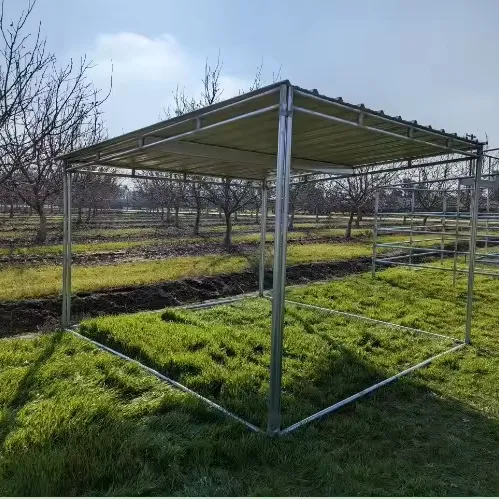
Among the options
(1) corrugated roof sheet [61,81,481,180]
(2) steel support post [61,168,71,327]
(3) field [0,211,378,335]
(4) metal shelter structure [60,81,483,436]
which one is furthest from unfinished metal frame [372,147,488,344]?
(2) steel support post [61,168,71,327]

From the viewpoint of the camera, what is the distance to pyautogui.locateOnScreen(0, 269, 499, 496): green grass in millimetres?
2125

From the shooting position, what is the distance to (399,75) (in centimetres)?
520

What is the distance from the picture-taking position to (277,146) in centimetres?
408

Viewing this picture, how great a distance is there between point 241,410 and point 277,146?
8.39 feet

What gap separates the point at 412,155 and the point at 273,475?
3936 mm

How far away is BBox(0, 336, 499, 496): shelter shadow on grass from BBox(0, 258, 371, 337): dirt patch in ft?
7.02

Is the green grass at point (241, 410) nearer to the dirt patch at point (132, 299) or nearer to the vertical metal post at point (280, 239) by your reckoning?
the vertical metal post at point (280, 239)

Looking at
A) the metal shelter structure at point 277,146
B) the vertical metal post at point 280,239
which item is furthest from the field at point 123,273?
the vertical metal post at point 280,239

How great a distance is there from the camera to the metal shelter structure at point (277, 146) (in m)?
2.60

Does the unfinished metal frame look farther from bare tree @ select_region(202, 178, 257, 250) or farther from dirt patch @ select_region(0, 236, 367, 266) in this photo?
bare tree @ select_region(202, 178, 257, 250)

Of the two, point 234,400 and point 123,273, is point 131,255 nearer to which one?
point 123,273

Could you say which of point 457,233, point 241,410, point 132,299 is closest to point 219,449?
point 241,410

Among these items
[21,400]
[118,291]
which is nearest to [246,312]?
[118,291]

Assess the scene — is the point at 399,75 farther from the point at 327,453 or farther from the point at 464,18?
the point at 327,453
